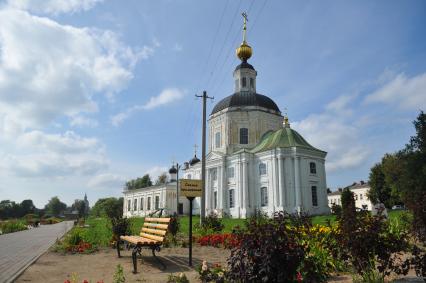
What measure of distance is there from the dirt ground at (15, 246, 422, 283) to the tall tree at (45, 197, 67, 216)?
125888 millimetres

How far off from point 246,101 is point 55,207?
108 metres

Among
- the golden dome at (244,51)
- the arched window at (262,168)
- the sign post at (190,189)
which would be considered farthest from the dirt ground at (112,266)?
the golden dome at (244,51)

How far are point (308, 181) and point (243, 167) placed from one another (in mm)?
6997

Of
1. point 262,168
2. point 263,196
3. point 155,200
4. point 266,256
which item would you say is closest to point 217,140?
point 262,168

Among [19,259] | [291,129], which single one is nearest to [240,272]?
[19,259]

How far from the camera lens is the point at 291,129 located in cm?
3853

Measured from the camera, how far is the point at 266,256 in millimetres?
4500

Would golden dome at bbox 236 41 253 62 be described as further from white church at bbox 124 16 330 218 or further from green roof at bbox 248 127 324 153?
green roof at bbox 248 127 324 153

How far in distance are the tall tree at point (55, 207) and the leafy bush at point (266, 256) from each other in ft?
436

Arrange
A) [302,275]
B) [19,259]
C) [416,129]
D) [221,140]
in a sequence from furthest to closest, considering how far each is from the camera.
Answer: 1. [221,140]
2. [416,129]
3. [19,259]
4. [302,275]

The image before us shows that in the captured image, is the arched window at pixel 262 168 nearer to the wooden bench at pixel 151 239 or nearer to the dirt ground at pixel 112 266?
the dirt ground at pixel 112 266

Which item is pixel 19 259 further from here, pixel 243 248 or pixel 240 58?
pixel 240 58

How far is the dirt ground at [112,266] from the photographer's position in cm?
704

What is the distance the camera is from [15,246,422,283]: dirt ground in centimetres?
704
